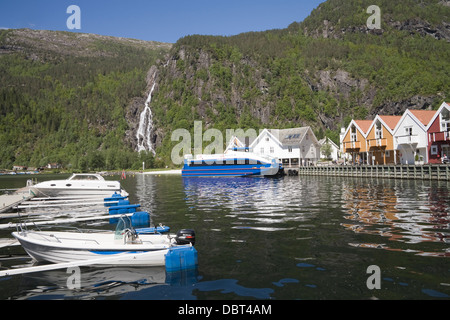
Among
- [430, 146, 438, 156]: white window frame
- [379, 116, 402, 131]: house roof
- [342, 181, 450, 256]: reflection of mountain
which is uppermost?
[379, 116, 402, 131]: house roof

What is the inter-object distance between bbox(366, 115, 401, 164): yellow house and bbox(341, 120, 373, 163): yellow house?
53.8 inches

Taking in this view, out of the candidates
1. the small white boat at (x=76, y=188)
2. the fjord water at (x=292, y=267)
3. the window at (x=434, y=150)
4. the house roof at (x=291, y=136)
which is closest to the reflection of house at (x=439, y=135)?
the window at (x=434, y=150)

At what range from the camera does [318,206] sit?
23.4 m

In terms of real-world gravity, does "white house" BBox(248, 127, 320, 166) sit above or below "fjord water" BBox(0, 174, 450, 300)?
above

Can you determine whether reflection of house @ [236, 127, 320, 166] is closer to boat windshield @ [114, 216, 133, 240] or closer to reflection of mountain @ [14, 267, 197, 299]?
boat windshield @ [114, 216, 133, 240]

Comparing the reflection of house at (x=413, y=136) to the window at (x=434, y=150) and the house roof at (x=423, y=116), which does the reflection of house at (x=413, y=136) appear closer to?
the house roof at (x=423, y=116)

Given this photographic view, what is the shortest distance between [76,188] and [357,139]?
5287 cm

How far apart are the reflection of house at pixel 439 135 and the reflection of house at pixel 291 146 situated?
3107 cm

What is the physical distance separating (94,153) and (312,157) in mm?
100122

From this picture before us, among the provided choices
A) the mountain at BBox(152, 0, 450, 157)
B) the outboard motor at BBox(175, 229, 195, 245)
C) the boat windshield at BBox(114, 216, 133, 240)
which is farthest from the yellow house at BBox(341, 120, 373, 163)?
the mountain at BBox(152, 0, 450, 157)

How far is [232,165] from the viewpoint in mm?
70750

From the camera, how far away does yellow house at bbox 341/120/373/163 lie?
2501 inches

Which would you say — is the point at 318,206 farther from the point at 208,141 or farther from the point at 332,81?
the point at 332,81

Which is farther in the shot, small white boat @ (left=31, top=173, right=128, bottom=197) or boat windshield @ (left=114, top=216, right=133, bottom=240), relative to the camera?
small white boat @ (left=31, top=173, right=128, bottom=197)
